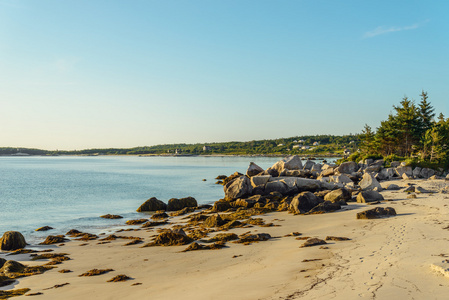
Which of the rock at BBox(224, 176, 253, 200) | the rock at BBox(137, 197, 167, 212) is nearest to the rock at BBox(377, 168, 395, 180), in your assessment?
the rock at BBox(224, 176, 253, 200)

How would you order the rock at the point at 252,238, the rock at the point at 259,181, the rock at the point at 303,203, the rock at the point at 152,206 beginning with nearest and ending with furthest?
1. the rock at the point at 252,238
2. the rock at the point at 303,203
3. the rock at the point at 152,206
4. the rock at the point at 259,181

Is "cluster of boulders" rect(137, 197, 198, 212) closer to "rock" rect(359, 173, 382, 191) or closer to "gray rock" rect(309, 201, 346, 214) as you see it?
"gray rock" rect(309, 201, 346, 214)

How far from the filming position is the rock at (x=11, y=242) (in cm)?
1656

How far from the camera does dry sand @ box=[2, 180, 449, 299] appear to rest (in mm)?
8570

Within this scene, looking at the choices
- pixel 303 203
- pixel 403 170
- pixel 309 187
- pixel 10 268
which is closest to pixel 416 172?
pixel 403 170

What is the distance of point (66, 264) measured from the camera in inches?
542

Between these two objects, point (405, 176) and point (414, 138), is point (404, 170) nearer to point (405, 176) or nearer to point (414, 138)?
point (405, 176)

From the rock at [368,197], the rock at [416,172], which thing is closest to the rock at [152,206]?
the rock at [368,197]

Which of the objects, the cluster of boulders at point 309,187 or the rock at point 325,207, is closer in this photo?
the rock at point 325,207

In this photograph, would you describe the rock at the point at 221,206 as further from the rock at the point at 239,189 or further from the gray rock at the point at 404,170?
the gray rock at the point at 404,170

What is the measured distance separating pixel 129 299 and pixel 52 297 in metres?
2.39

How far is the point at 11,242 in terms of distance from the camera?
658 inches

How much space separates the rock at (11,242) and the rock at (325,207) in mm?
16840

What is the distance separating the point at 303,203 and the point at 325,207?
1.50 metres
